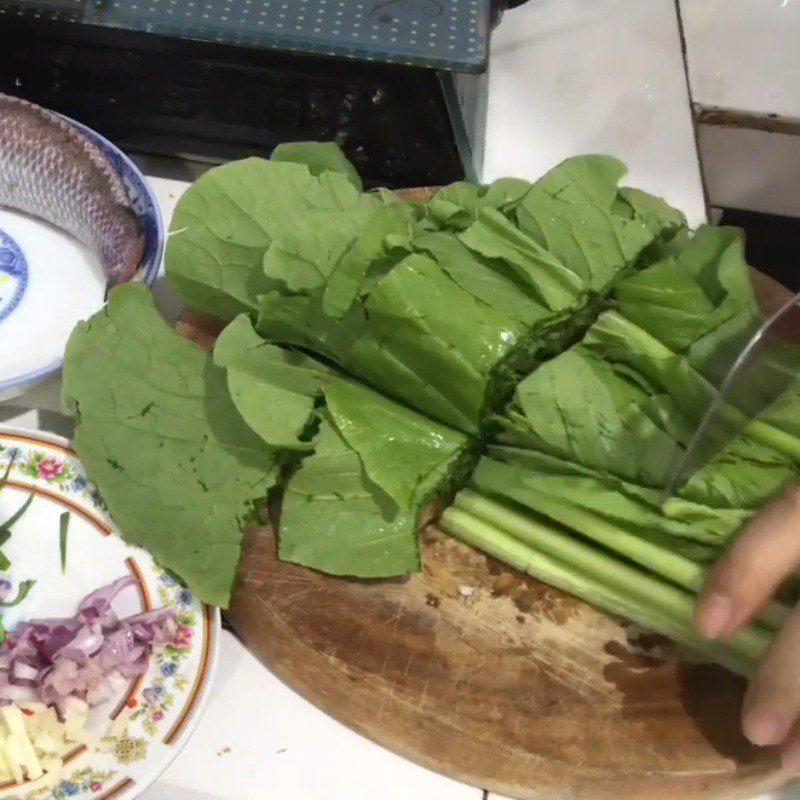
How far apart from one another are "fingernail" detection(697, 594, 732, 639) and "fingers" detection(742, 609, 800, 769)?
0.03m

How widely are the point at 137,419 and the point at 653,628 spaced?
1.50 feet

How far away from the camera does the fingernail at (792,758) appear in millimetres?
637

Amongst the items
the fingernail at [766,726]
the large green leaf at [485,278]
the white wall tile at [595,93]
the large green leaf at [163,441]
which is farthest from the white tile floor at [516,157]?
the large green leaf at [485,278]

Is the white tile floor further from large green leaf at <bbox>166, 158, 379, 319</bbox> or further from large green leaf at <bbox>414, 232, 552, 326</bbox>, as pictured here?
large green leaf at <bbox>414, 232, 552, 326</bbox>

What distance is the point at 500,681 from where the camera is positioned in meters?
0.70

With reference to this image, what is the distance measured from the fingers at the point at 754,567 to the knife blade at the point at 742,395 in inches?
2.9

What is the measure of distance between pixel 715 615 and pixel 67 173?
30.4 inches

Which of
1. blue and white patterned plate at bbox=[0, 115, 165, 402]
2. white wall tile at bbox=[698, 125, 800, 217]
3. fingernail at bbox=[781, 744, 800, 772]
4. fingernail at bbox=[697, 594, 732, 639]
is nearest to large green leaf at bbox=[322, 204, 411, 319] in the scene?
blue and white patterned plate at bbox=[0, 115, 165, 402]

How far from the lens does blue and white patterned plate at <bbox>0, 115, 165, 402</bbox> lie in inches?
37.0

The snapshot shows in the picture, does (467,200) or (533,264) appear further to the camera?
(467,200)

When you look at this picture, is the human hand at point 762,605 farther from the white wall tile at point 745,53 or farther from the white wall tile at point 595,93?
the white wall tile at point 745,53

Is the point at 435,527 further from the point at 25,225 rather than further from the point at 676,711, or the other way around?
the point at 25,225

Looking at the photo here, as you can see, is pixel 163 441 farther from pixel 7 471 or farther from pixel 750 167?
pixel 750 167

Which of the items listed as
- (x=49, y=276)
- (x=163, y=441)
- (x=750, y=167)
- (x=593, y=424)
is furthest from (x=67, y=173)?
(x=750, y=167)
